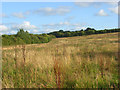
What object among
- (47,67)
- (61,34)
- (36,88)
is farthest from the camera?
(61,34)

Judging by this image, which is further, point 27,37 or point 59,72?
point 27,37

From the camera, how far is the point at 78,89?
7.75ft

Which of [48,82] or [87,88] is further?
[48,82]

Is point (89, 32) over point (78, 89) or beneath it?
over

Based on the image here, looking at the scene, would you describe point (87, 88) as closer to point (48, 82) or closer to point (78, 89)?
point (78, 89)

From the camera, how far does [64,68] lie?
347 cm

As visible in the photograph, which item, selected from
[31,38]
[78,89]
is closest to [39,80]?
[78,89]

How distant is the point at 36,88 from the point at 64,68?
1.16 meters

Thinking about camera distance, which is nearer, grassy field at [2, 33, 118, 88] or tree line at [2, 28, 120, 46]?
grassy field at [2, 33, 118, 88]

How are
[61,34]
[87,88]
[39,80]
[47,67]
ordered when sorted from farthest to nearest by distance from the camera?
[61,34] → [47,67] → [39,80] → [87,88]

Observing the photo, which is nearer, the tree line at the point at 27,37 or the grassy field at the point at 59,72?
the grassy field at the point at 59,72

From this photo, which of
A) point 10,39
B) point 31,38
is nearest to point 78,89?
point 10,39

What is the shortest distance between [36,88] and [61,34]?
5828cm

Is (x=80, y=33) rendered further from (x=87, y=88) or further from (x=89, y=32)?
(x=87, y=88)
